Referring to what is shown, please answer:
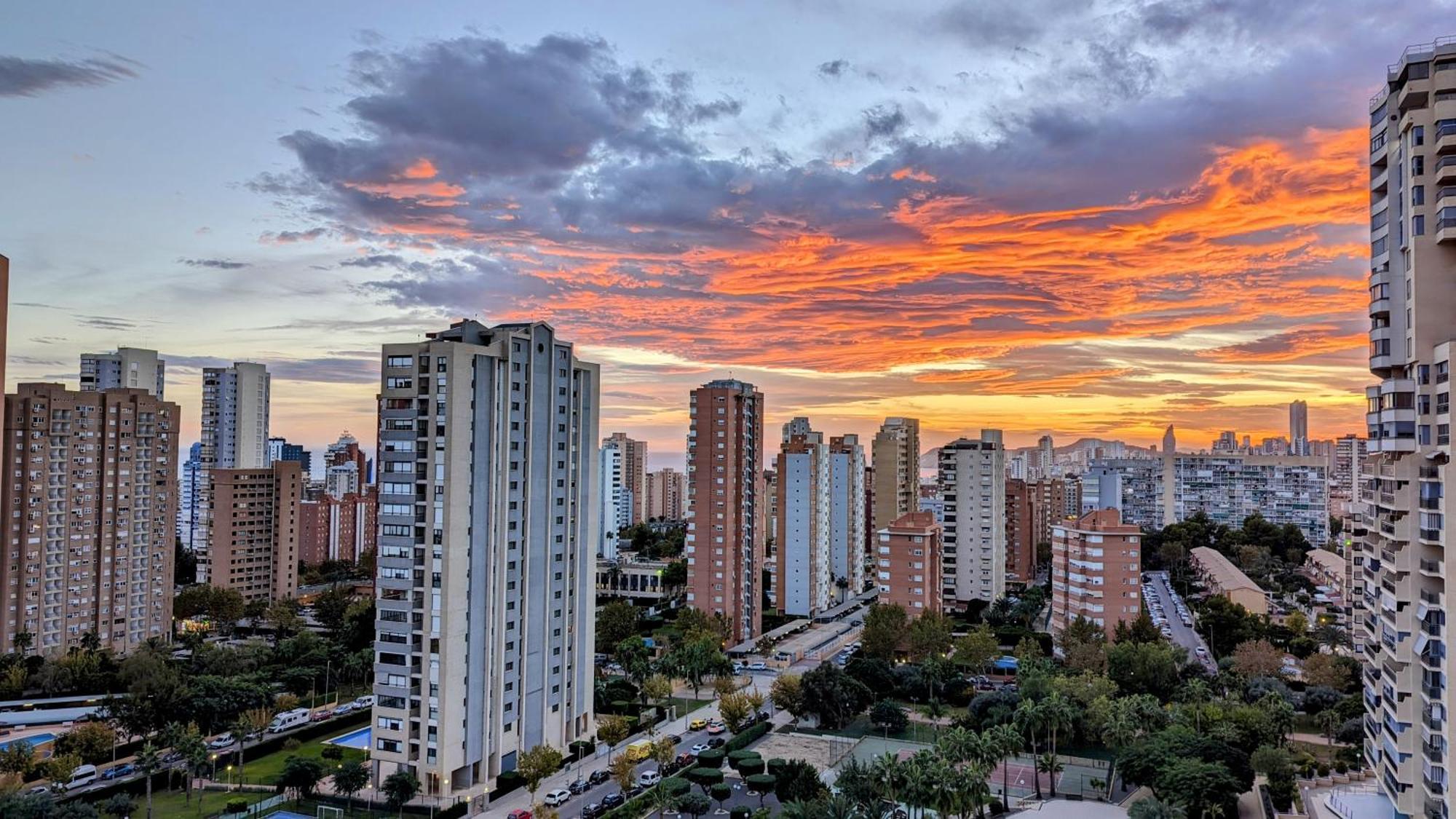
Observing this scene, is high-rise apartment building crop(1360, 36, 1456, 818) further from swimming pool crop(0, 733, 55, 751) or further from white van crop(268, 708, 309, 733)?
swimming pool crop(0, 733, 55, 751)

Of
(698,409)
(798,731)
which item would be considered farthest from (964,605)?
(798,731)

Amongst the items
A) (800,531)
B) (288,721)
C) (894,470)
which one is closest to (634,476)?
(894,470)

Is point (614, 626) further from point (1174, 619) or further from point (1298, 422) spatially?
point (1298, 422)

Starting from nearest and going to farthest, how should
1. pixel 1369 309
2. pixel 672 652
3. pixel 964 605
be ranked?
pixel 1369 309
pixel 672 652
pixel 964 605

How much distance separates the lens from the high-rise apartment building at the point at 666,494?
133000mm

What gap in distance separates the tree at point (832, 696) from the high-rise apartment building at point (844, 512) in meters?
33.8

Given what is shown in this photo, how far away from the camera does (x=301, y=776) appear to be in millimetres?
28609

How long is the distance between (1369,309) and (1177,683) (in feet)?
68.6

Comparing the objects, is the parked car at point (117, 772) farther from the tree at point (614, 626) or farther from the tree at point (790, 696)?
the tree at point (614, 626)

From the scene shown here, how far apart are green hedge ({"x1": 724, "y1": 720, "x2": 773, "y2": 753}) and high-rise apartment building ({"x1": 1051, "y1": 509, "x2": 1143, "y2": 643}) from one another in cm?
1780

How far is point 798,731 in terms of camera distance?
37125 millimetres

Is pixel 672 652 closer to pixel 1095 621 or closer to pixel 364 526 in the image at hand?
pixel 1095 621

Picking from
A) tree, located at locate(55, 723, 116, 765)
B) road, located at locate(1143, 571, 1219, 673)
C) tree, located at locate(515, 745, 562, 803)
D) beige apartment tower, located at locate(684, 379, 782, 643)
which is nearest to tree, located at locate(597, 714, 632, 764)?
tree, located at locate(515, 745, 562, 803)

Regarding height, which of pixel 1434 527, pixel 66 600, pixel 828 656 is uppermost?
pixel 1434 527
